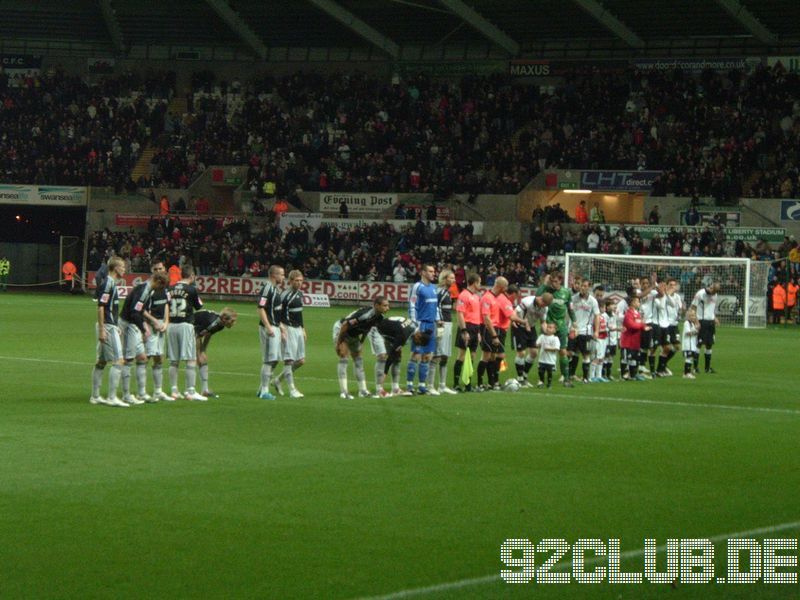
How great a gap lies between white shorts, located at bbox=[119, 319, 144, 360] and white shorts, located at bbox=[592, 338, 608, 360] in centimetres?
919

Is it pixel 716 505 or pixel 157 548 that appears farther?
pixel 716 505

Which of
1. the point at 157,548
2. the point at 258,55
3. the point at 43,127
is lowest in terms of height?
the point at 157,548

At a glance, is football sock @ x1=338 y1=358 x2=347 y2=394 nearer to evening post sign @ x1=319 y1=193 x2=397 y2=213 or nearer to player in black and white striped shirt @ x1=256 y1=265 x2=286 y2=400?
player in black and white striped shirt @ x1=256 y1=265 x2=286 y2=400

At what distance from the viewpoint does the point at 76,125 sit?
61.6 meters

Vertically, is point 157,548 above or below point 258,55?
below

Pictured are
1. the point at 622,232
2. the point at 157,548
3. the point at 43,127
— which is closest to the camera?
the point at 157,548

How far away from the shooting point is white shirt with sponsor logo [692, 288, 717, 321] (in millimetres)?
26805

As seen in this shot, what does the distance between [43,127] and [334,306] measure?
67.5 feet

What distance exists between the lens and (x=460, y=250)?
49.9 metres

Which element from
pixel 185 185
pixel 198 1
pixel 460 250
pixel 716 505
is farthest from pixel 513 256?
pixel 716 505

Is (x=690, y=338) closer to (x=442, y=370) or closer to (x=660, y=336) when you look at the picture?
(x=660, y=336)

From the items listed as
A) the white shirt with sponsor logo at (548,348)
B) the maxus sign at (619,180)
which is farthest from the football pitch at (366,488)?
the maxus sign at (619,180)

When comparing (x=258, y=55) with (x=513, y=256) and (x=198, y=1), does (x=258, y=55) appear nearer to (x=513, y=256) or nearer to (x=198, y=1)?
(x=198, y=1)

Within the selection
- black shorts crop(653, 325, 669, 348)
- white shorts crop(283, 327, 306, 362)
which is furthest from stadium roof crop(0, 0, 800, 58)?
white shorts crop(283, 327, 306, 362)
